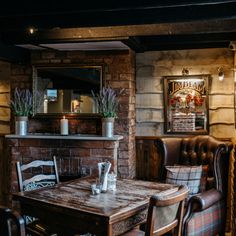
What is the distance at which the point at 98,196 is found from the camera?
2830mm

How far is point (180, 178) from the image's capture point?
3965 millimetres

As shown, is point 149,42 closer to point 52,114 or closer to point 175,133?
point 175,133

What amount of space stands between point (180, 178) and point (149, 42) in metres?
1.76

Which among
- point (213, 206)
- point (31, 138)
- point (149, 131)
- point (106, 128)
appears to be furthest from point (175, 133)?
point (31, 138)

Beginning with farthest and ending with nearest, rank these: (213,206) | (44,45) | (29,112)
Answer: (29,112) → (44,45) → (213,206)

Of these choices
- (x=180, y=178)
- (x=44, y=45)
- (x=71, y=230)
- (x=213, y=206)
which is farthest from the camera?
(x=44, y=45)

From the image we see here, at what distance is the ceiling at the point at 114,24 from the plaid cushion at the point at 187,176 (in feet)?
4.63

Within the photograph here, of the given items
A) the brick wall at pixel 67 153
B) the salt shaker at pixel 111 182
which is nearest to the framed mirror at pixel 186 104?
the brick wall at pixel 67 153

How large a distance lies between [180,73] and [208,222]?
2056 millimetres

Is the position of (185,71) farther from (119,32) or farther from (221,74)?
(119,32)

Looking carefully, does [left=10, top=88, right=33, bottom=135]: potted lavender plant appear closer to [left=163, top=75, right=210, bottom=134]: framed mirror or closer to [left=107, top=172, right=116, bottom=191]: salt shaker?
[left=163, top=75, right=210, bottom=134]: framed mirror

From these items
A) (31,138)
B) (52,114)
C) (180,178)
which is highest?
(52,114)

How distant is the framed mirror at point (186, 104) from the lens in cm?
485

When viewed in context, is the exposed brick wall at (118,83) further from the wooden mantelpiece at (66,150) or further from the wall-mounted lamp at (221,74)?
the wall-mounted lamp at (221,74)
